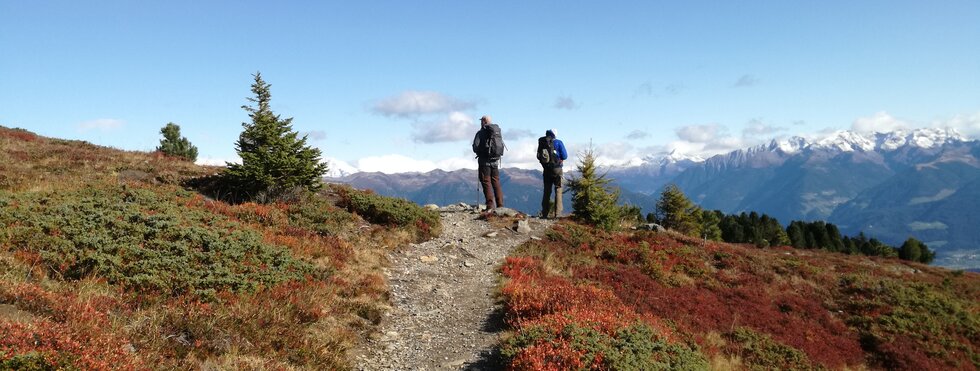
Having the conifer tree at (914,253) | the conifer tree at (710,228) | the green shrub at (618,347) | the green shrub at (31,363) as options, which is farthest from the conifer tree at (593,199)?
the conifer tree at (914,253)

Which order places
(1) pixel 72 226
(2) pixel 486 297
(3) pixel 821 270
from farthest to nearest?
1. (3) pixel 821 270
2. (2) pixel 486 297
3. (1) pixel 72 226

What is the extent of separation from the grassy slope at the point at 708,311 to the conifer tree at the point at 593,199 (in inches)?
97.6

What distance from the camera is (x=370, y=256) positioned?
1331 centimetres

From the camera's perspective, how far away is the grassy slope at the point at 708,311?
845cm

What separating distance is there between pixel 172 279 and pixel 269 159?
858 cm

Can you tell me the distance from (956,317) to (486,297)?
61.1ft

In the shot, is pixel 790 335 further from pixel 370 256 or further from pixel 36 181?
pixel 36 181

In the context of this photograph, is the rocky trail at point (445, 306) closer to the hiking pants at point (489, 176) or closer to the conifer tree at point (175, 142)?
the hiking pants at point (489, 176)

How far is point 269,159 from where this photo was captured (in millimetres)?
16250

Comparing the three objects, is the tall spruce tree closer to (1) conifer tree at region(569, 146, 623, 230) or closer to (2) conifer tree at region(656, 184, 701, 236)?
(1) conifer tree at region(569, 146, 623, 230)

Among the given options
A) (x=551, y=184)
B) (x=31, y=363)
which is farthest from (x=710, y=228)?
(x=31, y=363)

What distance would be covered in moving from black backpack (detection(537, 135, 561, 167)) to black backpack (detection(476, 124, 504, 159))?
222 cm

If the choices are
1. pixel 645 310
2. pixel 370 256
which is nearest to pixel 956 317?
pixel 645 310

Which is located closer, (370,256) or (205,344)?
(205,344)
